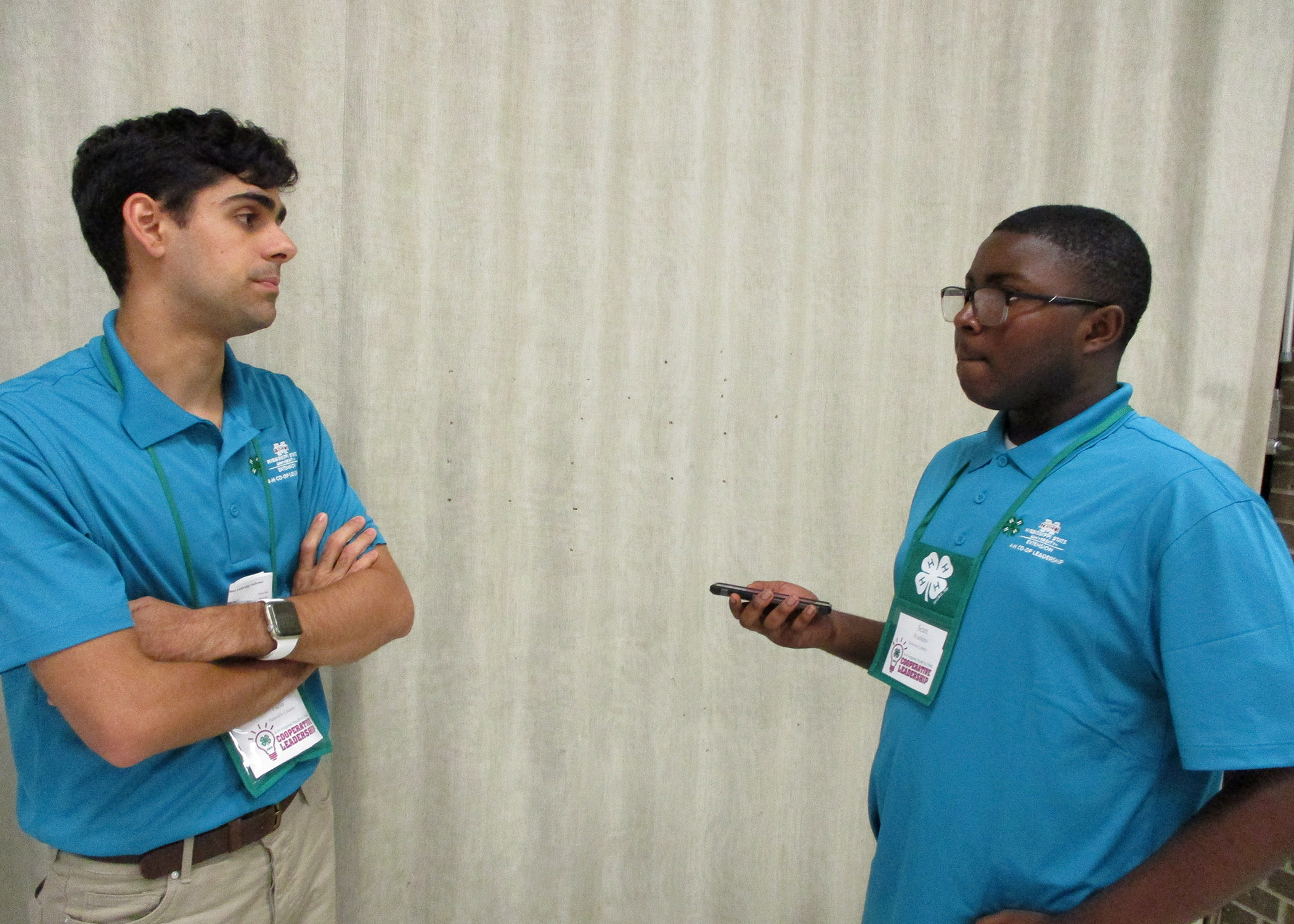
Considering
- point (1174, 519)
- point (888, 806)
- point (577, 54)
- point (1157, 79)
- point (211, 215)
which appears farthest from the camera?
point (1157, 79)

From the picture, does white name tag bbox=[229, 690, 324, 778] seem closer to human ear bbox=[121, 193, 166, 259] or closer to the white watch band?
the white watch band

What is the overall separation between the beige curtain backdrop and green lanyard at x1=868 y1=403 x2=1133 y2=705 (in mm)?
870

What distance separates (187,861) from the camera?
4.32 ft

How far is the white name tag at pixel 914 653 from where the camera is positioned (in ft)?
3.86

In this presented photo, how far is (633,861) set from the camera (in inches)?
86.1

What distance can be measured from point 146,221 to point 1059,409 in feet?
5.07

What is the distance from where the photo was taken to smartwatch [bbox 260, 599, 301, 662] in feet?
4.19

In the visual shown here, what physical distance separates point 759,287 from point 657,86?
0.59 meters

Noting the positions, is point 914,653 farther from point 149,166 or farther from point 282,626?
point 149,166

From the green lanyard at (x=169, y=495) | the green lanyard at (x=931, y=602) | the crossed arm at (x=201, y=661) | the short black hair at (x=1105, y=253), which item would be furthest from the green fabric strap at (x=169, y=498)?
the short black hair at (x=1105, y=253)

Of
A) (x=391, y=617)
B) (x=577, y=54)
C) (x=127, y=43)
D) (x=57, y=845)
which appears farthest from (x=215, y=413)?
(x=577, y=54)

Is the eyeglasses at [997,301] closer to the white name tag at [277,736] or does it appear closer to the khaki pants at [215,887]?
the white name tag at [277,736]

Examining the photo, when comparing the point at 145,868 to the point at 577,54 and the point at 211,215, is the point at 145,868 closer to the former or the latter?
the point at 211,215

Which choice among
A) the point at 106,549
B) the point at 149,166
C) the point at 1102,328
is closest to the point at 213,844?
the point at 106,549
